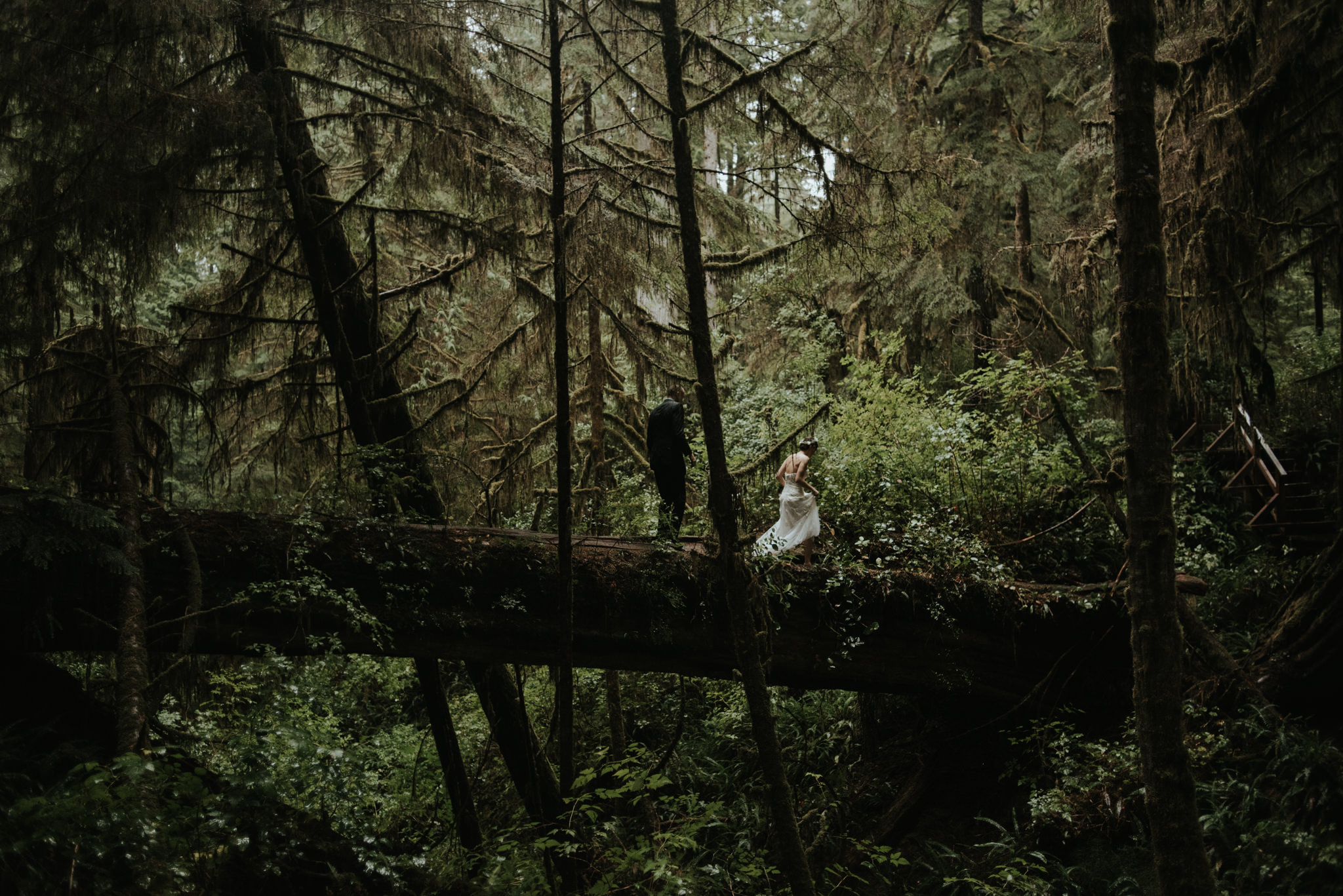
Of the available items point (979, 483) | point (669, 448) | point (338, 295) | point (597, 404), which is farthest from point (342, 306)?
point (979, 483)

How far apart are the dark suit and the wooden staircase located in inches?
282

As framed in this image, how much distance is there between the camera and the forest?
4547mm

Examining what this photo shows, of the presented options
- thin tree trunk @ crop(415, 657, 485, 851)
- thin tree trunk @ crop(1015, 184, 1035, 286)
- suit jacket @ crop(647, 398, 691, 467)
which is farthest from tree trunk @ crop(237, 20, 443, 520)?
thin tree trunk @ crop(1015, 184, 1035, 286)

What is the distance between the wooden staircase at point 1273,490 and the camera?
10.6 meters

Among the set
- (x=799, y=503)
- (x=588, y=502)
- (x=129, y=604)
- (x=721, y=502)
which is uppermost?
(x=588, y=502)

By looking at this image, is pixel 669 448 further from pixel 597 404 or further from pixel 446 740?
pixel 446 740

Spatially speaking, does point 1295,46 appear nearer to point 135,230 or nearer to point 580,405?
point 580,405

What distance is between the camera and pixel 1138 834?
5770mm

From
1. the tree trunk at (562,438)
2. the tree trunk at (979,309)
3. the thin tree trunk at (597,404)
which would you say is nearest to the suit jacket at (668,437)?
the thin tree trunk at (597,404)

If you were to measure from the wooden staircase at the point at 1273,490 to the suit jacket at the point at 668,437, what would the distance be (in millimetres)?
7165

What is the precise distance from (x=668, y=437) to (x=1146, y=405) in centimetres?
457

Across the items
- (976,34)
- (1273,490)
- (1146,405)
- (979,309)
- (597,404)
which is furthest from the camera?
(976,34)

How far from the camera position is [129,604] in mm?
4828

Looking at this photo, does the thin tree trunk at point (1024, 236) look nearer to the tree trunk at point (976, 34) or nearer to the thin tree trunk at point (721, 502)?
the tree trunk at point (976, 34)
